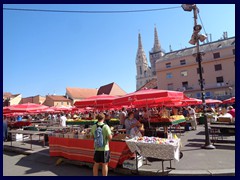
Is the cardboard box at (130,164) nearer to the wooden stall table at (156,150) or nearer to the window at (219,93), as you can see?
the wooden stall table at (156,150)

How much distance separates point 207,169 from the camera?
5695mm

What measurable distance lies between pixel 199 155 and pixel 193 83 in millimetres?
42399

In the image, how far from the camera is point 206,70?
46.1 m

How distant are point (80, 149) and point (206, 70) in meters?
44.5

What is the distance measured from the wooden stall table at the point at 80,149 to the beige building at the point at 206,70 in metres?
38.2

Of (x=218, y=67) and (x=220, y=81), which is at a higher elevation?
(x=218, y=67)

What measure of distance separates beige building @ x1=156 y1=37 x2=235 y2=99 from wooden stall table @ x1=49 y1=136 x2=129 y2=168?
125 ft

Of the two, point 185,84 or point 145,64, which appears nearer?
point 185,84

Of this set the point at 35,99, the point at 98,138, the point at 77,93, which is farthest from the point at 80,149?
the point at 35,99

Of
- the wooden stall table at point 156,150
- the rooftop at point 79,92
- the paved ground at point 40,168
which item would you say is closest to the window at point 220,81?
the wooden stall table at point 156,150

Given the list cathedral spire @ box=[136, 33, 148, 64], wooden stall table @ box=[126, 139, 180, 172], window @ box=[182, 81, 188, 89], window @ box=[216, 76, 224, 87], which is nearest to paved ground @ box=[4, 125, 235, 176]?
wooden stall table @ box=[126, 139, 180, 172]

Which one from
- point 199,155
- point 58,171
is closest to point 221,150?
point 199,155

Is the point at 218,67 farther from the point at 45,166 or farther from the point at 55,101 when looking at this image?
the point at 55,101
